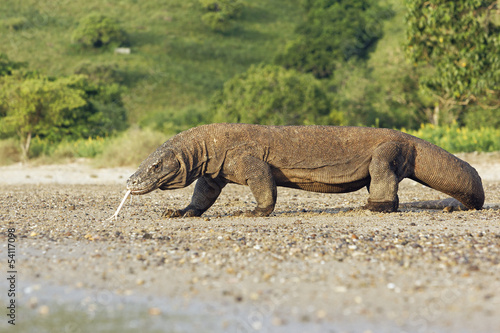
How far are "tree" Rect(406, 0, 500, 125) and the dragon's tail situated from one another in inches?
393

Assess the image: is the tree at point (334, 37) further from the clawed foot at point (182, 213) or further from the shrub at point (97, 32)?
the clawed foot at point (182, 213)

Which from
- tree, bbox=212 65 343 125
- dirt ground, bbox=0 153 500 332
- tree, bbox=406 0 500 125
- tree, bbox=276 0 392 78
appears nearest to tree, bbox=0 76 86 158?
tree, bbox=212 65 343 125

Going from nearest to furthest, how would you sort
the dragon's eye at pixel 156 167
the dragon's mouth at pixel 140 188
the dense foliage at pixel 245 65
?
the dragon's mouth at pixel 140 188 < the dragon's eye at pixel 156 167 < the dense foliage at pixel 245 65

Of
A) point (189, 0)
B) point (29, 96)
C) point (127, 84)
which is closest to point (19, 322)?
point (29, 96)

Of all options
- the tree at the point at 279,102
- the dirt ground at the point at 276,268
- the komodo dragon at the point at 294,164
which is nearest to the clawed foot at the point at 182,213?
the komodo dragon at the point at 294,164

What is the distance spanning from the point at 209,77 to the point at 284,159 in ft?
161

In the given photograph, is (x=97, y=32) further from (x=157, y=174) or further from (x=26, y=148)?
(x=157, y=174)

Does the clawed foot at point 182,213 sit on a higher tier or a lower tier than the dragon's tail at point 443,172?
lower

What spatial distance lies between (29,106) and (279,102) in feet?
38.7

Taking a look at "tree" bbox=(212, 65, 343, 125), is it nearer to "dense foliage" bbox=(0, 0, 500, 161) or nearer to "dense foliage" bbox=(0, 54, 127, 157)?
"dense foliage" bbox=(0, 0, 500, 161)

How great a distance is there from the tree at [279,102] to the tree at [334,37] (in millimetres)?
24216

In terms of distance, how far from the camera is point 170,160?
332 inches

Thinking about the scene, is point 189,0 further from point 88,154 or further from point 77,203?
point 77,203

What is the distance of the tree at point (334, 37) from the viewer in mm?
56938
